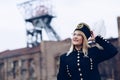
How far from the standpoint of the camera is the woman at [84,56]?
15.2 feet

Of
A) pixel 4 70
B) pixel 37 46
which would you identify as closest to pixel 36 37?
pixel 37 46

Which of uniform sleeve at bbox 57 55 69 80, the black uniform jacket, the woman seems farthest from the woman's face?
uniform sleeve at bbox 57 55 69 80

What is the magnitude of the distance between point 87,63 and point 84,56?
99 mm

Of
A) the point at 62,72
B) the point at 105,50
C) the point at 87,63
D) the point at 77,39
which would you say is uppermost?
the point at 77,39

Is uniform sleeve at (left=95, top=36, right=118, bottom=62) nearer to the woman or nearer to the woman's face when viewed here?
the woman

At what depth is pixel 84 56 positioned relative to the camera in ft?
15.4

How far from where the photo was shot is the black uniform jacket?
463cm

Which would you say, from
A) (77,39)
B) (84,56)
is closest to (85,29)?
(77,39)

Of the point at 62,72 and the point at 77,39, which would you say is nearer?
the point at 77,39

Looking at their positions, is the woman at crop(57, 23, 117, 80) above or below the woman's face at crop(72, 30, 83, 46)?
below

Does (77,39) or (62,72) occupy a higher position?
(77,39)

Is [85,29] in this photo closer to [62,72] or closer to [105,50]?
[105,50]

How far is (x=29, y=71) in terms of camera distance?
43156 millimetres

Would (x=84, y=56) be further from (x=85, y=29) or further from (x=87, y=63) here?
(x=85, y=29)
